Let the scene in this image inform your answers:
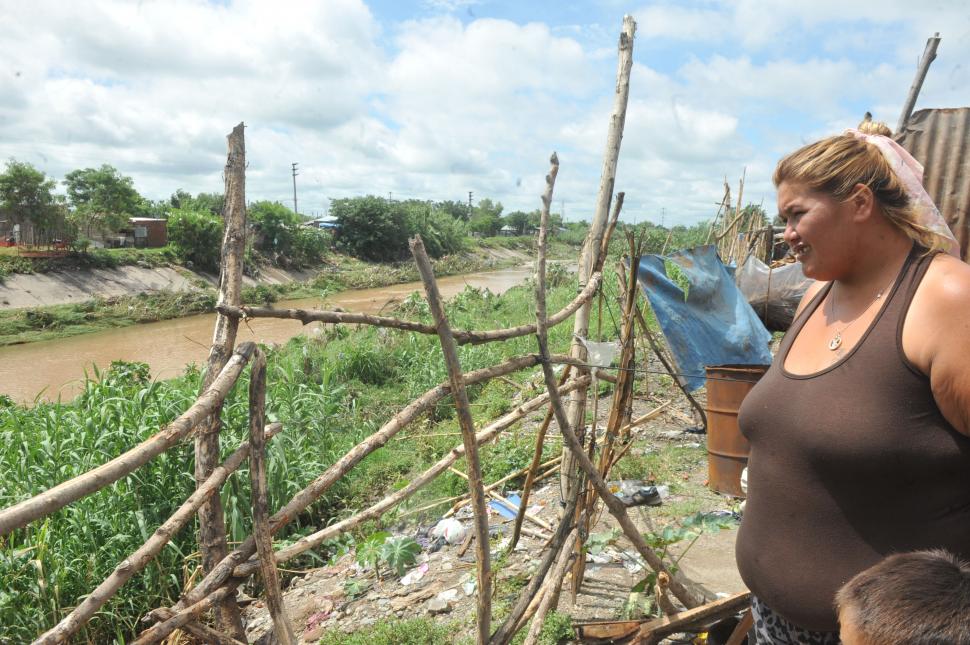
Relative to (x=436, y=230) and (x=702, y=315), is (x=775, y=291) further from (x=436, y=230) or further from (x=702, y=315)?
(x=436, y=230)

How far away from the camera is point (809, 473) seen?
Result: 1.15 m

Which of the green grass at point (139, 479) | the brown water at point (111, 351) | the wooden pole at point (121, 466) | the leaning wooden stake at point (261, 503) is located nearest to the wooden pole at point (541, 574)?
the leaning wooden stake at point (261, 503)

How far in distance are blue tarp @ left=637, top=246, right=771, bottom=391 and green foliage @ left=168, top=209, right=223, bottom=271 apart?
21.6 metres

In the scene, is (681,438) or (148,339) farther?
(148,339)

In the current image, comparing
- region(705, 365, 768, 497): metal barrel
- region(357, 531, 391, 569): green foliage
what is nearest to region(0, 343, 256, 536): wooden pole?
region(357, 531, 391, 569): green foliage

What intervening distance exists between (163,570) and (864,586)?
11.6ft

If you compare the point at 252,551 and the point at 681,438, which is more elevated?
the point at 252,551

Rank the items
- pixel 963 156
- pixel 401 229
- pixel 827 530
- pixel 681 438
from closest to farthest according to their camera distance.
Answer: pixel 827 530 < pixel 963 156 < pixel 681 438 < pixel 401 229

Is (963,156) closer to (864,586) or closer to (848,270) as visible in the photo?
(848,270)

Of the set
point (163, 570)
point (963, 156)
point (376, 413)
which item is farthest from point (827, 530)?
point (376, 413)

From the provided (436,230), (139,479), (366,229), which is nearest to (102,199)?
(366,229)

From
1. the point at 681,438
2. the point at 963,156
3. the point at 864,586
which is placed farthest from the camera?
the point at 681,438

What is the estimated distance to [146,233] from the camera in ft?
86.1

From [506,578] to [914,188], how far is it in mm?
2379
